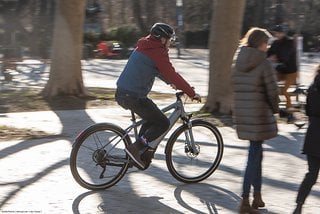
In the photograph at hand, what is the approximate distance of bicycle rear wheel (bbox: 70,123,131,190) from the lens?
6.79 metres

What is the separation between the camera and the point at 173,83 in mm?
6711

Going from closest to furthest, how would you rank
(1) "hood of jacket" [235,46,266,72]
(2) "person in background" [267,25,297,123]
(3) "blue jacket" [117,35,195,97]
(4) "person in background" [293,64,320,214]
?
(4) "person in background" [293,64,320,214] < (1) "hood of jacket" [235,46,266,72] < (3) "blue jacket" [117,35,195,97] < (2) "person in background" [267,25,297,123]

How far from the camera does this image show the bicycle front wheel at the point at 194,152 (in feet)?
23.6

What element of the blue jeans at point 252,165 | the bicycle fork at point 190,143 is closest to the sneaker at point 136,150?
the bicycle fork at point 190,143

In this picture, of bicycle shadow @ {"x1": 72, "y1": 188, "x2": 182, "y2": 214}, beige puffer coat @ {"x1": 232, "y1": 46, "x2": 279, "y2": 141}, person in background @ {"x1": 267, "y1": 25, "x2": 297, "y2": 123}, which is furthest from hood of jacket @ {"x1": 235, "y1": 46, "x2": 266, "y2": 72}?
person in background @ {"x1": 267, "y1": 25, "x2": 297, "y2": 123}

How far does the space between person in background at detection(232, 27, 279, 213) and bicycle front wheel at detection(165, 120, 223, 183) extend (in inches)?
54.4

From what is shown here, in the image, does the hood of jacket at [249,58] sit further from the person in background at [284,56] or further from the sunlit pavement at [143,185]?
the person in background at [284,56]

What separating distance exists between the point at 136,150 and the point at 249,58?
187cm

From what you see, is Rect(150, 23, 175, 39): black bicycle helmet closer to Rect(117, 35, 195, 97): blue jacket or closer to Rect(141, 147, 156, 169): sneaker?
Rect(117, 35, 195, 97): blue jacket

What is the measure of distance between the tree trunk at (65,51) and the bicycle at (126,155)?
25.9ft

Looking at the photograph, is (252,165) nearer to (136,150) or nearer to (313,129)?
(313,129)

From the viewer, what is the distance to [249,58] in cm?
573

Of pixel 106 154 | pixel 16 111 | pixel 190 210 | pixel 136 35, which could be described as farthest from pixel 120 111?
pixel 136 35

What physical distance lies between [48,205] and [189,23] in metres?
48.7
